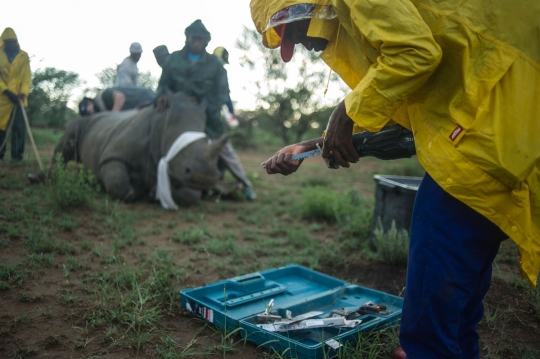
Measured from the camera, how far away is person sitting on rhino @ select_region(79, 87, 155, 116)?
276 inches

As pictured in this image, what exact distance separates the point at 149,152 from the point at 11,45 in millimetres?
3133

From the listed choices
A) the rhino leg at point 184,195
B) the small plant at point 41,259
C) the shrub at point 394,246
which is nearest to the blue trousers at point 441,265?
the shrub at point 394,246

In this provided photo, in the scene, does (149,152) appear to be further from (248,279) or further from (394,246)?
(394,246)

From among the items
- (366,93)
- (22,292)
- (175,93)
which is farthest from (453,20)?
(175,93)

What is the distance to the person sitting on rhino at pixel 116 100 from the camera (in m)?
7.00

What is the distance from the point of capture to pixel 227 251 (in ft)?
14.2

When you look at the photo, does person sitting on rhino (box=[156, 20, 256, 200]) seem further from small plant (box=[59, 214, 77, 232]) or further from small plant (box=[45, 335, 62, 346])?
small plant (box=[45, 335, 62, 346])

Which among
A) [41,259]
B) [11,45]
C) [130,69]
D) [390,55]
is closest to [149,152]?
[130,69]

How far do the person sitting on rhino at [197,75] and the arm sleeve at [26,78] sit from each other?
2301 millimetres

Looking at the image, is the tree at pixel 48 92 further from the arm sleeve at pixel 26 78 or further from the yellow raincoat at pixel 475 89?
the yellow raincoat at pixel 475 89

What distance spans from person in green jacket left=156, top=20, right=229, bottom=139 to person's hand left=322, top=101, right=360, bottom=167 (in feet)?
13.7

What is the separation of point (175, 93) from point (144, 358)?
455 cm

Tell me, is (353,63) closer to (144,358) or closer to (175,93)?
(144,358)

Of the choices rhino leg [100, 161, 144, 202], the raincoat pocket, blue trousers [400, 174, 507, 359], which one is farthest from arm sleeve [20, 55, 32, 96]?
the raincoat pocket
